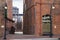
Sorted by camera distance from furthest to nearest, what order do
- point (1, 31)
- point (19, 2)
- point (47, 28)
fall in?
point (19, 2) < point (47, 28) < point (1, 31)

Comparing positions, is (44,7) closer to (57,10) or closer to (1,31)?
(57,10)

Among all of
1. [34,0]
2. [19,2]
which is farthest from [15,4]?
[34,0]

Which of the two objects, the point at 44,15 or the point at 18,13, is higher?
the point at 18,13

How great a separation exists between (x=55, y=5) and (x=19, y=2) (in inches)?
988

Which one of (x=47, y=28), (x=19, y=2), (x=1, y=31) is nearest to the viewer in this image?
(x=1, y=31)

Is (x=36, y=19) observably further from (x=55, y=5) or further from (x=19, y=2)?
(x=19, y=2)

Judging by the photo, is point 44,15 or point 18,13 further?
point 18,13

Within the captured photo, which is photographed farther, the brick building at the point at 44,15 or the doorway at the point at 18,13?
the doorway at the point at 18,13

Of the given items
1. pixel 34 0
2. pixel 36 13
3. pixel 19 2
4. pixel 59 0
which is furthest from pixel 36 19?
pixel 19 2

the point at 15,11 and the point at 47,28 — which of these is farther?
the point at 15,11

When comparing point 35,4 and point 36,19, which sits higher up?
point 35,4

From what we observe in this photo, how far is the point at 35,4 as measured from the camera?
97.5 ft

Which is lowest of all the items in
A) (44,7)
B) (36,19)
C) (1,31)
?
(1,31)

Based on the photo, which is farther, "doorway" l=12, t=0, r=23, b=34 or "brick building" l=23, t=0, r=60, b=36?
"doorway" l=12, t=0, r=23, b=34
